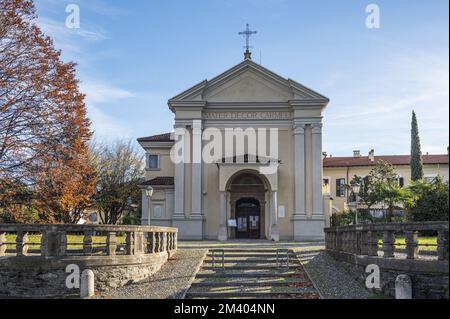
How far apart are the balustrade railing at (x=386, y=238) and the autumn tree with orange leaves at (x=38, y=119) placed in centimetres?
1118

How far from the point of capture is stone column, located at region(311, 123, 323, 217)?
31328 mm

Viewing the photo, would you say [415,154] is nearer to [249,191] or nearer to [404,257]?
[249,191]

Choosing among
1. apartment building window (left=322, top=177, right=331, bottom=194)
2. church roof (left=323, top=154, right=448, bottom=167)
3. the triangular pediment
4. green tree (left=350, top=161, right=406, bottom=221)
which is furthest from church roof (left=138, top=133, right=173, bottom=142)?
church roof (left=323, top=154, right=448, bottom=167)

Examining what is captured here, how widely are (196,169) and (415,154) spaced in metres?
25.8

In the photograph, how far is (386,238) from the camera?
44.3 feet

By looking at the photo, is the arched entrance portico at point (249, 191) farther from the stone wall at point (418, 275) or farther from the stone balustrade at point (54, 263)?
the stone wall at point (418, 275)

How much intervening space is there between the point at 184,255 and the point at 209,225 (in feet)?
38.6

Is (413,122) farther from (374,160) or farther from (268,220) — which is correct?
(268,220)

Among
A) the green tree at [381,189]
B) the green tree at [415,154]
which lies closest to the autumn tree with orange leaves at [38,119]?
the green tree at [381,189]

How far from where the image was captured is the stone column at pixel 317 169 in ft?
103

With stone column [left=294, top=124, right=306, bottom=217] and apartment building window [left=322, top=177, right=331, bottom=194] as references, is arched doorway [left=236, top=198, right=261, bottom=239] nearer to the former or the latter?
stone column [left=294, top=124, right=306, bottom=217]

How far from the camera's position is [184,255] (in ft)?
66.1

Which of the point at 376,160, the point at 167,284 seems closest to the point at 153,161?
the point at 167,284

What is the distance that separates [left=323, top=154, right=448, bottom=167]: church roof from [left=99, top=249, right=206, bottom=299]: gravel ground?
39.4 m
